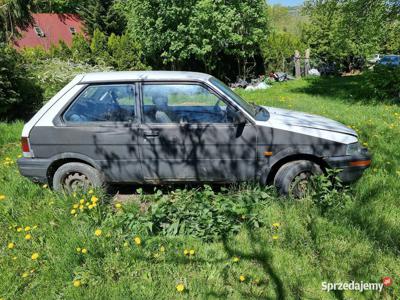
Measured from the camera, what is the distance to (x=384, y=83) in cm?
1043

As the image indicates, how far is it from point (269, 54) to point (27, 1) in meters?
25.2

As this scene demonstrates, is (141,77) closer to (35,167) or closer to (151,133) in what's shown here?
(151,133)

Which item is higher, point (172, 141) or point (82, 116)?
point (82, 116)

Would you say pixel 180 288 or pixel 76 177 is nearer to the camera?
pixel 180 288

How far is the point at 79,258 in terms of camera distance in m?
3.28

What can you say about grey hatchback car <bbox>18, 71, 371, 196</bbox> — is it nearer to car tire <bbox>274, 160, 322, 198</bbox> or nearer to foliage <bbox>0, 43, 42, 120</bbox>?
car tire <bbox>274, 160, 322, 198</bbox>

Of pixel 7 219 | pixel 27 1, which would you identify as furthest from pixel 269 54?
pixel 27 1

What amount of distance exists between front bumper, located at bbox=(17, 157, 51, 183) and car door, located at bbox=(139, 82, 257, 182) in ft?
4.30

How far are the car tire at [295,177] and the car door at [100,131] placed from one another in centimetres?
179

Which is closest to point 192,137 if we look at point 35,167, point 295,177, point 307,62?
point 295,177

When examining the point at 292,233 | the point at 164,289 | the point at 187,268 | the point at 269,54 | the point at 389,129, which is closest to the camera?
the point at 164,289

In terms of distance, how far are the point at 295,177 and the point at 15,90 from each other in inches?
313

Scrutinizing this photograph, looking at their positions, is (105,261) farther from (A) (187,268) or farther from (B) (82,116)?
(B) (82,116)

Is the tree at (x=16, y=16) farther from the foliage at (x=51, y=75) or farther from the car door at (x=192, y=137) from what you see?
the car door at (x=192, y=137)
